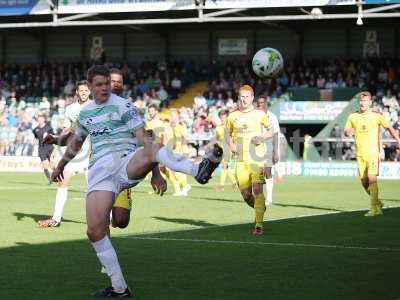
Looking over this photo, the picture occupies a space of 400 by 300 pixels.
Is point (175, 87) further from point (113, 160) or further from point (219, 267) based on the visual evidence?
point (113, 160)

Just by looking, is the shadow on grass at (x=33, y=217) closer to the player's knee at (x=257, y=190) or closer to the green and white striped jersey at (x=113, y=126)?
the player's knee at (x=257, y=190)

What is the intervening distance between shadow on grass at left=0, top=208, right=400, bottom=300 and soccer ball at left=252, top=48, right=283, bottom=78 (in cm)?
743

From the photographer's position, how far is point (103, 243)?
8.62 meters

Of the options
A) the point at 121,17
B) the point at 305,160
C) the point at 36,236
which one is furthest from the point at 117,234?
the point at 121,17

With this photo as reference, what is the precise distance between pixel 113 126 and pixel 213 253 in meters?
3.25

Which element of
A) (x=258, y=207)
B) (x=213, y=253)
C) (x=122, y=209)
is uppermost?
(x=122, y=209)

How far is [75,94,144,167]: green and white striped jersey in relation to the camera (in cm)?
898

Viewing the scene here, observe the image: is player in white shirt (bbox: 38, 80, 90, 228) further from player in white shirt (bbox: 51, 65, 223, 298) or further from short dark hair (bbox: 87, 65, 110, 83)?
short dark hair (bbox: 87, 65, 110, 83)

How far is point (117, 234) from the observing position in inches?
552

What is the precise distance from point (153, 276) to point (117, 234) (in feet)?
13.9

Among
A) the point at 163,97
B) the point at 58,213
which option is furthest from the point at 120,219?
the point at 163,97

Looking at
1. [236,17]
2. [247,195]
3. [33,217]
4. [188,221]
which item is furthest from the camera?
[236,17]

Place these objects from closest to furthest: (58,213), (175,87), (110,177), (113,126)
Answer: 1. (110,177)
2. (113,126)
3. (58,213)
4. (175,87)

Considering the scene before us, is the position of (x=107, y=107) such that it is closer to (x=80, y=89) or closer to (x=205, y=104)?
(x=80, y=89)
